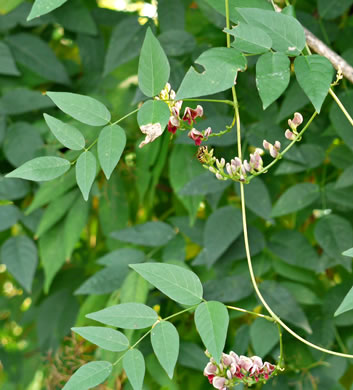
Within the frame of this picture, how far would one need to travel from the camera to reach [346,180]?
91 centimetres

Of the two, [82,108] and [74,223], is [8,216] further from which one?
[82,108]

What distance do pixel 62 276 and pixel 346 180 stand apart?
0.64 meters

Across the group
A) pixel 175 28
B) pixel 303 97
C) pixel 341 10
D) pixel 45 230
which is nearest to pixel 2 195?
pixel 45 230

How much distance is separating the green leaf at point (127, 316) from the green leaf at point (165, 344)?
1 cm

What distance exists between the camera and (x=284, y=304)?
957 mm

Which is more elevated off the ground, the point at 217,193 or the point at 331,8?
the point at 331,8

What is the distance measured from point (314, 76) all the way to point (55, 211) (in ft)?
2.07

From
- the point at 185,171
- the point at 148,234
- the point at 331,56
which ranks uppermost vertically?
the point at 331,56

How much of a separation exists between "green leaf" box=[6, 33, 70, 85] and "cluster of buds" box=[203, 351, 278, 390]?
2.40ft

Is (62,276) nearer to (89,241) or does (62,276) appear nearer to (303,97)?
(89,241)

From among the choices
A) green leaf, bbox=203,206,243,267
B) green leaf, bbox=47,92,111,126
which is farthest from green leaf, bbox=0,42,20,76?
green leaf, bbox=47,92,111,126

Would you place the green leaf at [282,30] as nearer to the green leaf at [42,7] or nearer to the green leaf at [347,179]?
the green leaf at [42,7]

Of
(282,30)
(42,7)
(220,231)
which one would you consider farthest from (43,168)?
(220,231)

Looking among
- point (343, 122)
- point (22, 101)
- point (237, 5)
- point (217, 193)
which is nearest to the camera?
point (237, 5)
